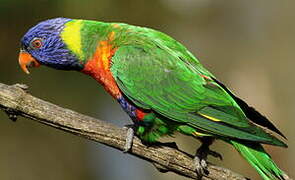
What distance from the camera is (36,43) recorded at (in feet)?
12.9

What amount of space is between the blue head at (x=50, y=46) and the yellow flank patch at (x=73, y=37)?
0.04m

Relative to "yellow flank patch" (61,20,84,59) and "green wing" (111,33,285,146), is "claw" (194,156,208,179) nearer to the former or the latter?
→ "green wing" (111,33,285,146)

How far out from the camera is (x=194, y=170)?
11.2ft

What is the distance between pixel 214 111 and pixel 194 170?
42 cm

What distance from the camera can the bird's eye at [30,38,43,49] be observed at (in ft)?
12.9

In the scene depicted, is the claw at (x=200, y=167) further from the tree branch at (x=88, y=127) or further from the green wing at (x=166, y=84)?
the green wing at (x=166, y=84)

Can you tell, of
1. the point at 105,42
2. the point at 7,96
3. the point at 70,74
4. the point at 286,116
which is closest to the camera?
the point at 7,96

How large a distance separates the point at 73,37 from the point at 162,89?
0.80 meters

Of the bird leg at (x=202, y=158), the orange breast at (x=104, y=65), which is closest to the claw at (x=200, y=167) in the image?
the bird leg at (x=202, y=158)

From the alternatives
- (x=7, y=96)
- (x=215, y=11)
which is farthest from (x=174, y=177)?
(x=7, y=96)

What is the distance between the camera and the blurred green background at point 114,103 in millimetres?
7383

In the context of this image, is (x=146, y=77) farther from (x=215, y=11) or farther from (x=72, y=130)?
(x=215, y=11)

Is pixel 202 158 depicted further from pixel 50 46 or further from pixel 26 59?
pixel 26 59

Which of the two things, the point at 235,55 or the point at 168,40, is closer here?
the point at 168,40
